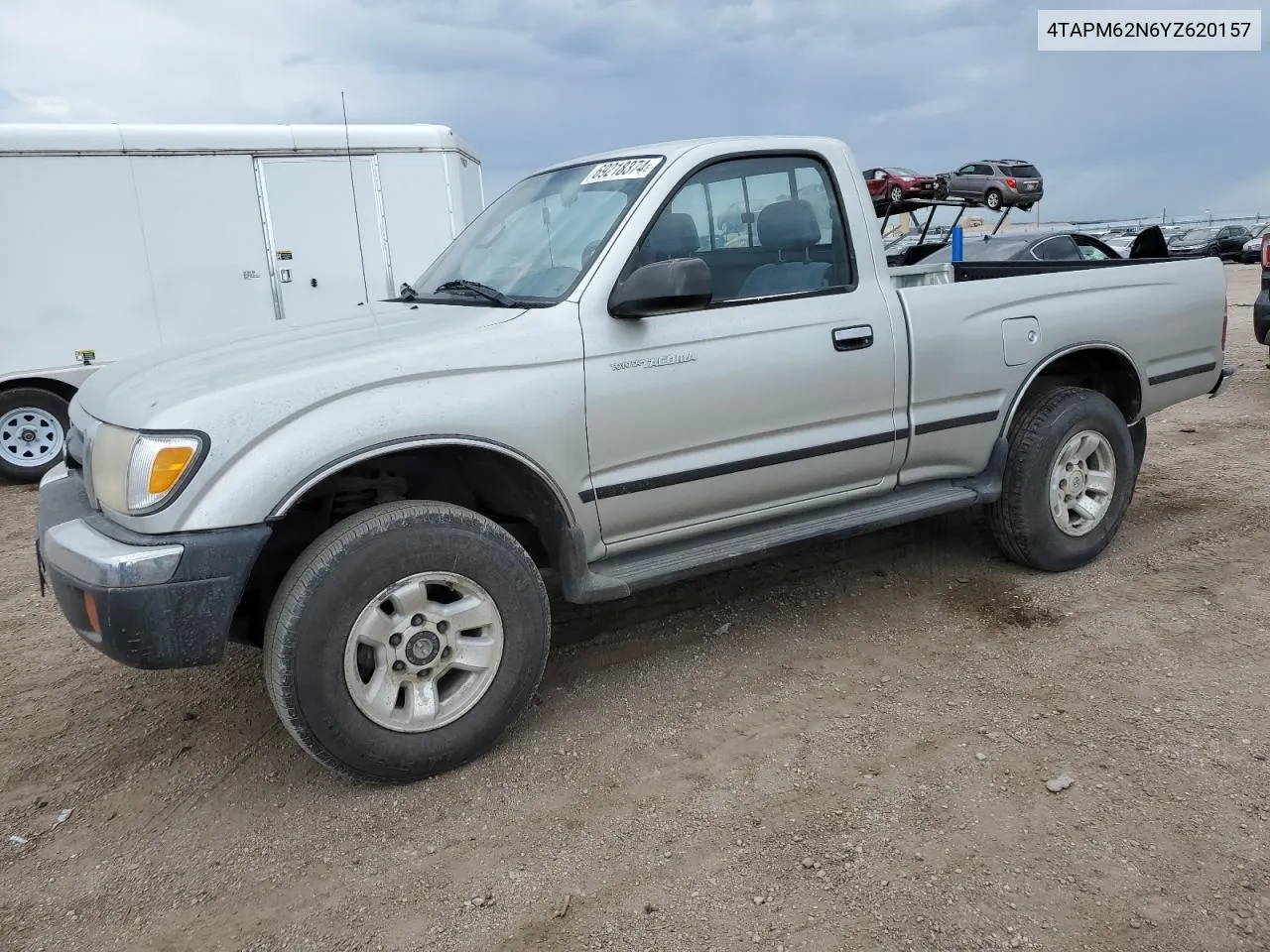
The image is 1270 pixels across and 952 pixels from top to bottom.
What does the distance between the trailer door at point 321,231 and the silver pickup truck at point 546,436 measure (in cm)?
517

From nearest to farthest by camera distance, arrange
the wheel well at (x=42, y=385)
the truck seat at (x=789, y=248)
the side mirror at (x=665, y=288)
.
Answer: the side mirror at (x=665, y=288)
the truck seat at (x=789, y=248)
the wheel well at (x=42, y=385)

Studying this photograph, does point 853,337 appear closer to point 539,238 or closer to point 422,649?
point 539,238

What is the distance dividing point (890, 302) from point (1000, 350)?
0.63m

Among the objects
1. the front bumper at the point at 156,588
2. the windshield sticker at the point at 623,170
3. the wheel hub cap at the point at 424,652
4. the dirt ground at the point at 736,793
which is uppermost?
the windshield sticker at the point at 623,170

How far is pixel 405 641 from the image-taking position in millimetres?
2992

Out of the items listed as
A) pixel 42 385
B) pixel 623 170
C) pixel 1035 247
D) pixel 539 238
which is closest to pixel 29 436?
pixel 42 385

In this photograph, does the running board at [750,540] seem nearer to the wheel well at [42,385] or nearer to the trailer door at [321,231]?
the trailer door at [321,231]

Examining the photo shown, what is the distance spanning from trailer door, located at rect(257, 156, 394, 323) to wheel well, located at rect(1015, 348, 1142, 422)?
619 centimetres

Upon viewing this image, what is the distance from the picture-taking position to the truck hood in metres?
2.79

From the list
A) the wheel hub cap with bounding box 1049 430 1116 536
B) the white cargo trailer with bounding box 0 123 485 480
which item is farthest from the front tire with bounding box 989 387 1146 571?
the white cargo trailer with bounding box 0 123 485 480

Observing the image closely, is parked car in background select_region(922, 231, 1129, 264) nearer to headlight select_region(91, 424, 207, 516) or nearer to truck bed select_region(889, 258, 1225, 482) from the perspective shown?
truck bed select_region(889, 258, 1225, 482)

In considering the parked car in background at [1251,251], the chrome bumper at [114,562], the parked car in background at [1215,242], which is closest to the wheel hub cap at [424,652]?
the chrome bumper at [114,562]

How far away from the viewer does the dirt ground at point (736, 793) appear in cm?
246

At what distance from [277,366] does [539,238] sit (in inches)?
46.7
